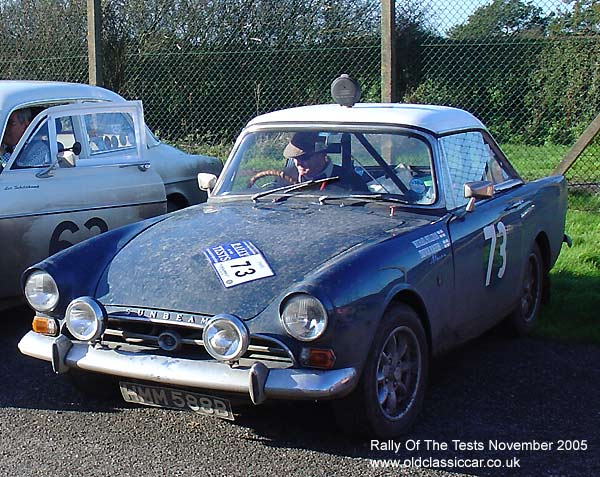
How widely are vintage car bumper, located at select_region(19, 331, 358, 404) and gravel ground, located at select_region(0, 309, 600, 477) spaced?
0.37 metres

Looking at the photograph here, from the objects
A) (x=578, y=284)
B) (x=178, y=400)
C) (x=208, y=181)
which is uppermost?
(x=208, y=181)

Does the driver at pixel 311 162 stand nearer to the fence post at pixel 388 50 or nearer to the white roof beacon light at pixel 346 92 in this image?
the white roof beacon light at pixel 346 92

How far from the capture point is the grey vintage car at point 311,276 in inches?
159

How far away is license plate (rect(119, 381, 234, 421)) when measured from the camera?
4.17 meters

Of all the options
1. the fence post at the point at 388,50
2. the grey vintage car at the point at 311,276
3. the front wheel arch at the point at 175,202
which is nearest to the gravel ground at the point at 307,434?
the grey vintage car at the point at 311,276

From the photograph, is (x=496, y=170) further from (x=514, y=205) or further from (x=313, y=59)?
(x=313, y=59)

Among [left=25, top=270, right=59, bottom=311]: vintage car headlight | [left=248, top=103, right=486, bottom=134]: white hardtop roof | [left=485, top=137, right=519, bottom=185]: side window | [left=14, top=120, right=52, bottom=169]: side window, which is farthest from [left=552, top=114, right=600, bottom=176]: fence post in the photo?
[left=25, top=270, right=59, bottom=311]: vintage car headlight

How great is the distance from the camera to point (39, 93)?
6867mm

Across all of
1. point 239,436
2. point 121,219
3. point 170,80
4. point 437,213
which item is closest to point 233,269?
point 239,436

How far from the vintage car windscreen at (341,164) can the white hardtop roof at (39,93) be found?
187 cm

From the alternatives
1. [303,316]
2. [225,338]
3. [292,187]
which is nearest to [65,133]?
[292,187]

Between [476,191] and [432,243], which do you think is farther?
[476,191]

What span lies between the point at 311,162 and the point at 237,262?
121 centimetres

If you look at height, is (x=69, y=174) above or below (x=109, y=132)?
below
